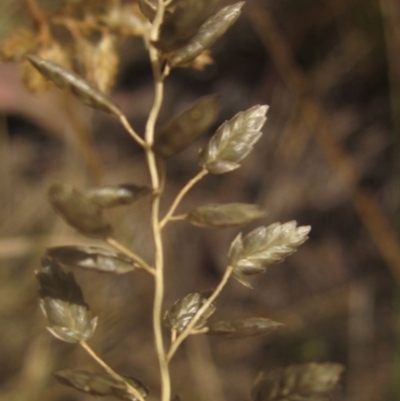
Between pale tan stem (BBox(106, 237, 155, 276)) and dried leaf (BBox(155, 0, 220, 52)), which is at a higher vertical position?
dried leaf (BBox(155, 0, 220, 52))

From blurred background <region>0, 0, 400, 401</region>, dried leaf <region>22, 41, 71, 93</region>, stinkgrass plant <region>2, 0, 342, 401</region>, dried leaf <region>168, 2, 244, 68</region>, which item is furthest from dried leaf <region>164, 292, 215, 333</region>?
blurred background <region>0, 0, 400, 401</region>

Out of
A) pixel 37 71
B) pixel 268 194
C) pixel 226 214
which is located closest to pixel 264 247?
pixel 226 214

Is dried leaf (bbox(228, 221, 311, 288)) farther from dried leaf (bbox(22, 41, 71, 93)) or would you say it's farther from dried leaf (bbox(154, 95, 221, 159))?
dried leaf (bbox(22, 41, 71, 93))

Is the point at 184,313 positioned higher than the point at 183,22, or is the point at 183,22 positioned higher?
the point at 183,22

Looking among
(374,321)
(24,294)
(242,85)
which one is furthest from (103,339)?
(242,85)

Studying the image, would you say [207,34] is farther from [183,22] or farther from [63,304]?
[63,304]

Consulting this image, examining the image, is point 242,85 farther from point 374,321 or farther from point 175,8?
point 175,8

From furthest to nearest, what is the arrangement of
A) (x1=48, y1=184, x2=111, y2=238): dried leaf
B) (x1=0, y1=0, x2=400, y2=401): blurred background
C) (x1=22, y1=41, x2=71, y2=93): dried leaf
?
1. (x1=0, y1=0, x2=400, y2=401): blurred background
2. (x1=22, y1=41, x2=71, y2=93): dried leaf
3. (x1=48, y1=184, x2=111, y2=238): dried leaf
